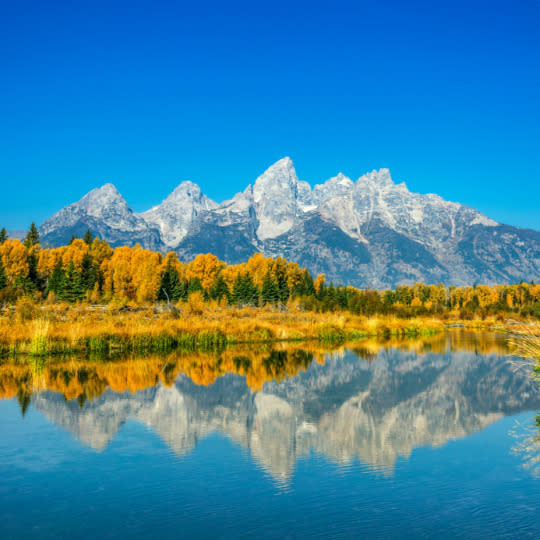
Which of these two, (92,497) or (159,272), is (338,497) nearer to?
(92,497)

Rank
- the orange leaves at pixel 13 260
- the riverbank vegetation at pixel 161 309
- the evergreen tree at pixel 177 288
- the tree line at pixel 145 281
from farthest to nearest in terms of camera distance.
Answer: the evergreen tree at pixel 177 288 < the orange leaves at pixel 13 260 < the tree line at pixel 145 281 < the riverbank vegetation at pixel 161 309

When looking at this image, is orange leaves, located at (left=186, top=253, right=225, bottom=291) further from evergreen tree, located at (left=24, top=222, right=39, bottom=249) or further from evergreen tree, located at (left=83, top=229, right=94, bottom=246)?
evergreen tree, located at (left=24, top=222, right=39, bottom=249)

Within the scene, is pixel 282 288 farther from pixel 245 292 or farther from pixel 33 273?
pixel 33 273

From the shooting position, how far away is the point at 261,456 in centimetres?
1016

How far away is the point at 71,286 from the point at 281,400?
61438 millimetres

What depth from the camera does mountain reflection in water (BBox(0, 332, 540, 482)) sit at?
37.3 feet

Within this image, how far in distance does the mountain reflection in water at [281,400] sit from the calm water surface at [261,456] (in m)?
0.07

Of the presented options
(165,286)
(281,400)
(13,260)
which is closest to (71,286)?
(13,260)

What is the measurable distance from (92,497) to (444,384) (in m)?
15.6

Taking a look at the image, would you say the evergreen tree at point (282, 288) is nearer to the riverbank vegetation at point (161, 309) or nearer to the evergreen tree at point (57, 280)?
the riverbank vegetation at point (161, 309)

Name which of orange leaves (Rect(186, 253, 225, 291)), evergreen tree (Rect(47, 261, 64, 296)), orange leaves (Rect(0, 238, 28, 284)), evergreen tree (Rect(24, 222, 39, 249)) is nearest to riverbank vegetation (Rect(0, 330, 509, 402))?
evergreen tree (Rect(47, 261, 64, 296))

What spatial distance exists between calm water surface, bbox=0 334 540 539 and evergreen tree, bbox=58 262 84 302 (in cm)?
4869

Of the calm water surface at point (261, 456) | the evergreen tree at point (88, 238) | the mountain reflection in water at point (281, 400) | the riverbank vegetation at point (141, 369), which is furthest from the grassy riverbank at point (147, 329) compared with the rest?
the evergreen tree at point (88, 238)

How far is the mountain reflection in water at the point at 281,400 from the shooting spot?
11367 mm
